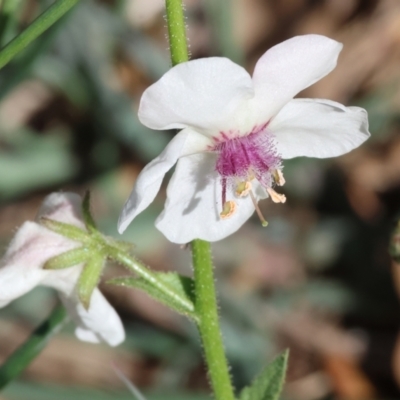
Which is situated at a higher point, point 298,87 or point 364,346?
point 364,346

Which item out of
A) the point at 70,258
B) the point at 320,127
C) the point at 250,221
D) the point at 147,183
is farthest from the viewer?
the point at 250,221

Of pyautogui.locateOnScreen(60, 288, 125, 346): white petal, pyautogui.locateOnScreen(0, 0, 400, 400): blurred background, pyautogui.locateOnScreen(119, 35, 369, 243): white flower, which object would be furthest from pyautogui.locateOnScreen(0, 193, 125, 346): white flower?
pyautogui.locateOnScreen(0, 0, 400, 400): blurred background

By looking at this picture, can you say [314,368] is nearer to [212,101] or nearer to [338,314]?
[338,314]

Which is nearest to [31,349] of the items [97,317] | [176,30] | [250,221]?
[97,317]

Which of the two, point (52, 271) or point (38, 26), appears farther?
point (52, 271)

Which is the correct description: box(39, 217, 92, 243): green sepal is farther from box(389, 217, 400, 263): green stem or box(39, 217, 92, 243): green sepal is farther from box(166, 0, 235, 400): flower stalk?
box(389, 217, 400, 263): green stem

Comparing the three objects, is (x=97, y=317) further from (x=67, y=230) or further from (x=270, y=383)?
(x=270, y=383)

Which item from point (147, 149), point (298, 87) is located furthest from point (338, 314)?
point (298, 87)

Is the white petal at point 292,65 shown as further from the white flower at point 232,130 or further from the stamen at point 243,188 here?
the stamen at point 243,188
